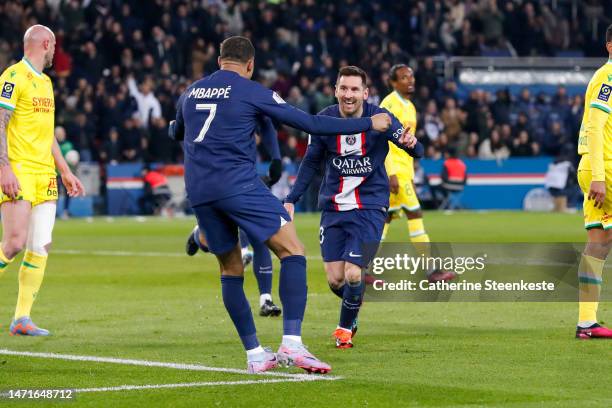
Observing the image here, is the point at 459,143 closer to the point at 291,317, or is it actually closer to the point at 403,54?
the point at 403,54

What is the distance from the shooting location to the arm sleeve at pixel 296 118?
27.6 feet

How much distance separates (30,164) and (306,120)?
329cm

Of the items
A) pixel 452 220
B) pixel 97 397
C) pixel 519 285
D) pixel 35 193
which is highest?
pixel 35 193

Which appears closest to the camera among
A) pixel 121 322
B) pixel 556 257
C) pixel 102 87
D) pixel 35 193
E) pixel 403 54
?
pixel 35 193

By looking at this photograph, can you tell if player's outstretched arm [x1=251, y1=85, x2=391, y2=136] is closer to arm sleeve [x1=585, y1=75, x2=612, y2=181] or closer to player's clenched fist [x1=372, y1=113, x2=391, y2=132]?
player's clenched fist [x1=372, y1=113, x2=391, y2=132]

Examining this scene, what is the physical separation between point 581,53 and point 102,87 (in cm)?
1666

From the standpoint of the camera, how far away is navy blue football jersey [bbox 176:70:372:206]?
331 inches

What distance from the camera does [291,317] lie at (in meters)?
8.56

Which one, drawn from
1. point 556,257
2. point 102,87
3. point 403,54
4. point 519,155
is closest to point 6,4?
point 102,87

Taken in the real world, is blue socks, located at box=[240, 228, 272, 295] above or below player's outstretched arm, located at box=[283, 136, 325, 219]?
A: below

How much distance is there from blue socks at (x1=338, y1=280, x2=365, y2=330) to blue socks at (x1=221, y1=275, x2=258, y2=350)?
152cm

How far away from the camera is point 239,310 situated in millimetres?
8609

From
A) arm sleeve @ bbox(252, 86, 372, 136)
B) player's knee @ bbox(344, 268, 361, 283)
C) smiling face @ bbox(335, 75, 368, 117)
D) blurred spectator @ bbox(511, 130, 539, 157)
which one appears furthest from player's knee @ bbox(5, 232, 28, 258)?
blurred spectator @ bbox(511, 130, 539, 157)

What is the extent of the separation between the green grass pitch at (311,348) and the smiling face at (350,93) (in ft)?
6.00
